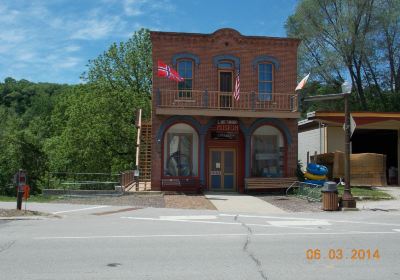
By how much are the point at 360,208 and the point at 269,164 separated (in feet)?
24.7

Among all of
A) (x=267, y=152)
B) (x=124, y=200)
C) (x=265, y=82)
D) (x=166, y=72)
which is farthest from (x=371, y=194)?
(x=124, y=200)

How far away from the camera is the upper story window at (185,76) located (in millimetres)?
25297

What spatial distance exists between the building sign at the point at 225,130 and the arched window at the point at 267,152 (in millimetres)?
1132

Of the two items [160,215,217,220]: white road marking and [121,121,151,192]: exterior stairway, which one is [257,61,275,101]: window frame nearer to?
[121,121,151,192]: exterior stairway

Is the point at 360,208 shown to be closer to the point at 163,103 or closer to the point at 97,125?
the point at 163,103

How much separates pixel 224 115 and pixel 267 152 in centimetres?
346

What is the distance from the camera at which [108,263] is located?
27.3 ft

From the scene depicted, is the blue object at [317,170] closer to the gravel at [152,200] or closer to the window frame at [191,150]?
the window frame at [191,150]

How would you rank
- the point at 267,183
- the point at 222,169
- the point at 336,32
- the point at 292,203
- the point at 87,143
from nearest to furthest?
the point at 292,203 < the point at 267,183 < the point at 222,169 < the point at 87,143 < the point at 336,32

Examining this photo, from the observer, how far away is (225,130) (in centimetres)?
2531

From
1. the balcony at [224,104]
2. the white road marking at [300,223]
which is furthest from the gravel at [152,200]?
the white road marking at [300,223]
